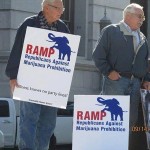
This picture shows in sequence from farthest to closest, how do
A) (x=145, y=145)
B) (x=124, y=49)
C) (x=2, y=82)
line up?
(x=2, y=82)
(x=145, y=145)
(x=124, y=49)

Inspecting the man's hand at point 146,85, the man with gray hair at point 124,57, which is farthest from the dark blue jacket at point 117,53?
the man's hand at point 146,85

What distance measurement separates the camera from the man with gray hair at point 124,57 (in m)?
7.90

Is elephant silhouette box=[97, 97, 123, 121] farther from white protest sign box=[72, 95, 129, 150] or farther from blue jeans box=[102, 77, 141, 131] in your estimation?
blue jeans box=[102, 77, 141, 131]

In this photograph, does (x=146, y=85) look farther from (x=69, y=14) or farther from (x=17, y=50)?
(x=69, y=14)

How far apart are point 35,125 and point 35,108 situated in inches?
7.3

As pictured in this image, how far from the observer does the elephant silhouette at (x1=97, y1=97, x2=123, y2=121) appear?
7.29 meters

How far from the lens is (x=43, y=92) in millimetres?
6969

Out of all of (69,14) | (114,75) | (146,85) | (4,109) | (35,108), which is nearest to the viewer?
(35,108)

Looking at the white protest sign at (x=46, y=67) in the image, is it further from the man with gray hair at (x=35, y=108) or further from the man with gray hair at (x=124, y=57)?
the man with gray hair at (x=124, y=57)

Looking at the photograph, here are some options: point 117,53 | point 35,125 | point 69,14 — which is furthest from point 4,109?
point 35,125

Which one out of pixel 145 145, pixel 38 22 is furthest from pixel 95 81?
pixel 38 22

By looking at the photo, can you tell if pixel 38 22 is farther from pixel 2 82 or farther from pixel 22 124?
pixel 2 82

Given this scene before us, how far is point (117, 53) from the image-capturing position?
794 cm

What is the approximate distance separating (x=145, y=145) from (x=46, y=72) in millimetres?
2168
